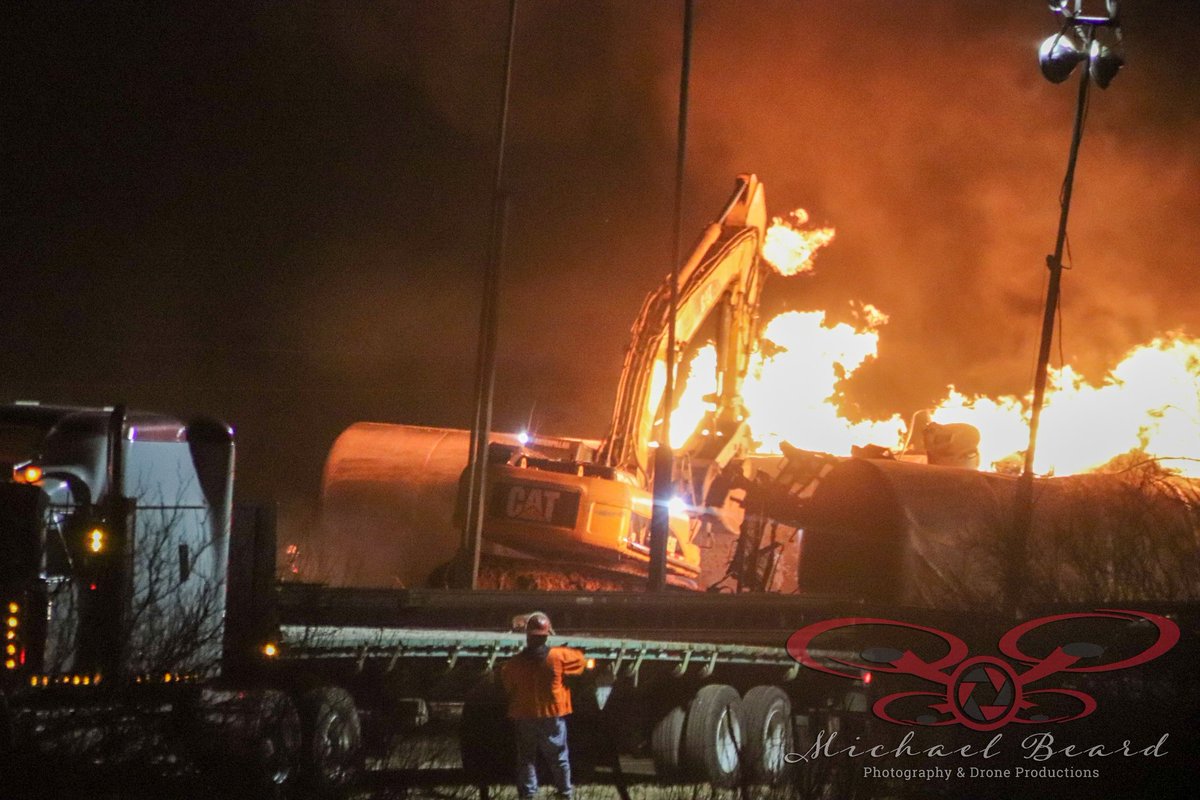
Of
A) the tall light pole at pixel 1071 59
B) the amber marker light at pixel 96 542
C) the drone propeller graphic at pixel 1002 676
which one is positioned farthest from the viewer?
the tall light pole at pixel 1071 59

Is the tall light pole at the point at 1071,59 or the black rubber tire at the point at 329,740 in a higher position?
the tall light pole at the point at 1071,59

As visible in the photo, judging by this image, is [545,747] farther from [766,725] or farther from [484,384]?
[484,384]

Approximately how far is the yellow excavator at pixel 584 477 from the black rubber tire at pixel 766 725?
688cm

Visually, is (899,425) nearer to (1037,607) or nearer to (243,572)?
(1037,607)

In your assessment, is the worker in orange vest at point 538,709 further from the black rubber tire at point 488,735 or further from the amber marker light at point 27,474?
the amber marker light at point 27,474

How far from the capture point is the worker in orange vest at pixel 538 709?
12.1 meters

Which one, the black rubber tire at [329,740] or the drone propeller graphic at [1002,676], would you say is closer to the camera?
the black rubber tire at [329,740]

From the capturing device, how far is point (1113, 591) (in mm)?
15906

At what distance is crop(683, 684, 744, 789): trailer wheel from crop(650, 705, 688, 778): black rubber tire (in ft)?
0.19

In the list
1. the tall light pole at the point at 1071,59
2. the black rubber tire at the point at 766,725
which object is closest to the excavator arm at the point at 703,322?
the tall light pole at the point at 1071,59

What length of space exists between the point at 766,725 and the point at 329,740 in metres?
5.33

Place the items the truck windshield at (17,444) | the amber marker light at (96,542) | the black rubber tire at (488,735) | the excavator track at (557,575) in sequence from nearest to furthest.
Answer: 1. the amber marker light at (96,542)
2. the truck windshield at (17,444)
3. the black rubber tire at (488,735)
4. the excavator track at (557,575)

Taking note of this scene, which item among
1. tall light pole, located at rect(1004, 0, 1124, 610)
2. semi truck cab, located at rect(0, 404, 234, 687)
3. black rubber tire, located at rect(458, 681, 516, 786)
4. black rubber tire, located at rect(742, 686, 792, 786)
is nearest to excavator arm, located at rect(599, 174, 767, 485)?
tall light pole, located at rect(1004, 0, 1124, 610)

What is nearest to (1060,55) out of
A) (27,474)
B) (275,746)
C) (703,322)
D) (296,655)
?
(703,322)
